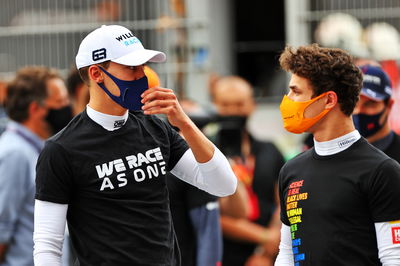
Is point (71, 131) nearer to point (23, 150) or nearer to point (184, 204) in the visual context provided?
point (184, 204)

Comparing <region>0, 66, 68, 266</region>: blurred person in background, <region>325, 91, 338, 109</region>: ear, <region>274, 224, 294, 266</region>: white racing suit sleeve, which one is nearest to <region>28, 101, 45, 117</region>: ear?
<region>0, 66, 68, 266</region>: blurred person in background

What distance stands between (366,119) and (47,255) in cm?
232

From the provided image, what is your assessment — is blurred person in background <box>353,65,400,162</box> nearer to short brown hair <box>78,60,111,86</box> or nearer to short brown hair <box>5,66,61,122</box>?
short brown hair <box>78,60,111,86</box>

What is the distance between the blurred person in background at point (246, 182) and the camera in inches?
279

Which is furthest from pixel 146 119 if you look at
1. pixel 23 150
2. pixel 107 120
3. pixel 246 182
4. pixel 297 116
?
pixel 246 182

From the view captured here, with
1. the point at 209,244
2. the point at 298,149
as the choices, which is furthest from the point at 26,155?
the point at 298,149

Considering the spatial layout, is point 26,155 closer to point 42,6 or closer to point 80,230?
point 80,230

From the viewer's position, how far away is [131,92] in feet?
13.7

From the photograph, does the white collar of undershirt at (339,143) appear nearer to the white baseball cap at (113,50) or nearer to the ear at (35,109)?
the white baseball cap at (113,50)

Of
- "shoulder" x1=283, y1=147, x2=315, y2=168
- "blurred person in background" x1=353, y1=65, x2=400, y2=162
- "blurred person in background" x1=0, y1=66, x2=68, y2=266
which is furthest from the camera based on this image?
"blurred person in background" x1=0, y1=66, x2=68, y2=266

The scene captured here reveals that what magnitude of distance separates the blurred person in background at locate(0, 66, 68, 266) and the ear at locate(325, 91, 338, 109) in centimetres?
258

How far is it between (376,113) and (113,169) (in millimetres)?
2065

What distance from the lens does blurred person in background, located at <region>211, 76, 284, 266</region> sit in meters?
7.07

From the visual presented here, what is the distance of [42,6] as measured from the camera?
1255cm
